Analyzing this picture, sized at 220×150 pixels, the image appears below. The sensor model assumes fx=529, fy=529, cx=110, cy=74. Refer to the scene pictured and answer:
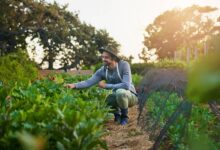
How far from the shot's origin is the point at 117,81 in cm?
871

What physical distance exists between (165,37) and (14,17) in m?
31.0

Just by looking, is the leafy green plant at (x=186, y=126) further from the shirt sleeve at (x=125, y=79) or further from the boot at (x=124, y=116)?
the shirt sleeve at (x=125, y=79)

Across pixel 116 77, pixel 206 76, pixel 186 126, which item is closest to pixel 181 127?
pixel 186 126

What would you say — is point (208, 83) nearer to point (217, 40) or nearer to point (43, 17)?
point (217, 40)

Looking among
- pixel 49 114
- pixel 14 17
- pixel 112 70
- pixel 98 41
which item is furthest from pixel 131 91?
pixel 98 41

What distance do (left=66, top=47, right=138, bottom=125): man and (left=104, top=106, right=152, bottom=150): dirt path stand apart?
0.74 ft

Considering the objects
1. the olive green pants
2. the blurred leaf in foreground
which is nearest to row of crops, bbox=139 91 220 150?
the olive green pants

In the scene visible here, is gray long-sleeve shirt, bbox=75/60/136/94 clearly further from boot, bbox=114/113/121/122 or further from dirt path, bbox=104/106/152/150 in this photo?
dirt path, bbox=104/106/152/150

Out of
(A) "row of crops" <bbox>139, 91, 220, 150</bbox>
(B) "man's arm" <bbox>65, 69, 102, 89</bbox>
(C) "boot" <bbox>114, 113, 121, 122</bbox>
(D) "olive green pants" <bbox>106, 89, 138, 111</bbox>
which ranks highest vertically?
(B) "man's arm" <bbox>65, 69, 102, 89</bbox>

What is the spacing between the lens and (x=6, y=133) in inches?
150

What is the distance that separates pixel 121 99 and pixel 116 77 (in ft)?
1.55

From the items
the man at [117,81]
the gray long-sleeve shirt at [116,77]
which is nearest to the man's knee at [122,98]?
the man at [117,81]

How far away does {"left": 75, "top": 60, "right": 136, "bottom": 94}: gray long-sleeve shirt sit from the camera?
838cm

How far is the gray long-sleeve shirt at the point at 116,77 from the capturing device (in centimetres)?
838
